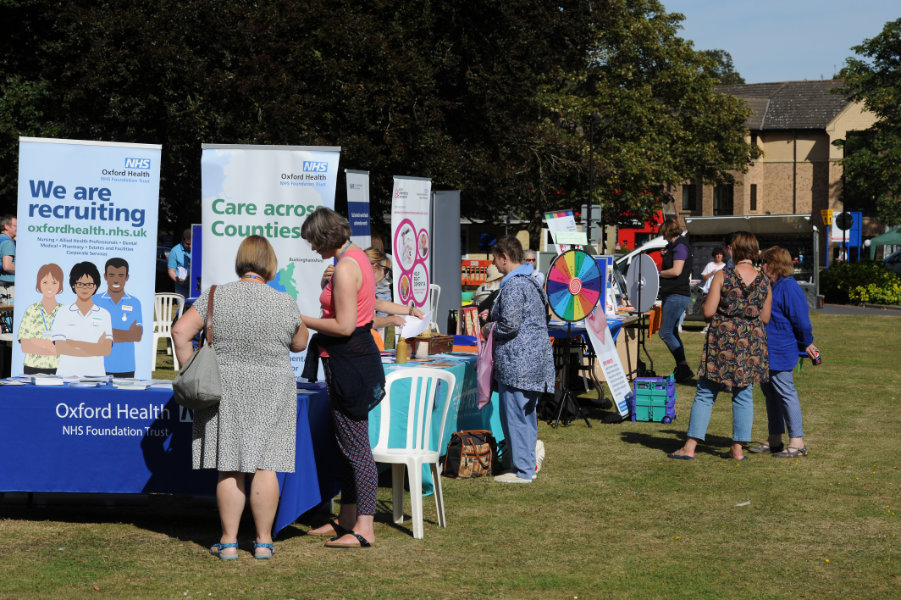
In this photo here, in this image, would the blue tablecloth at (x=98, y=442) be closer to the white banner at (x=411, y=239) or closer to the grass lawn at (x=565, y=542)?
the grass lawn at (x=565, y=542)

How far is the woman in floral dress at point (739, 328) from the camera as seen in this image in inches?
326

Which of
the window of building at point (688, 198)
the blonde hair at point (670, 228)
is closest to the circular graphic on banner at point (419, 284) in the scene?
the blonde hair at point (670, 228)

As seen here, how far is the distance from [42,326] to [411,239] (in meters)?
5.13

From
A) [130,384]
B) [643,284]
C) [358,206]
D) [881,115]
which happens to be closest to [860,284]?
[881,115]

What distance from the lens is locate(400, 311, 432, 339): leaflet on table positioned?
825 centimetres

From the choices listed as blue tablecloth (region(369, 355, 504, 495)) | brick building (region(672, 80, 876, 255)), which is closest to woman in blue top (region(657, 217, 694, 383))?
blue tablecloth (region(369, 355, 504, 495))

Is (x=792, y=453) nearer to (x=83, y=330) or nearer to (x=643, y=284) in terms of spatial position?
(x=643, y=284)

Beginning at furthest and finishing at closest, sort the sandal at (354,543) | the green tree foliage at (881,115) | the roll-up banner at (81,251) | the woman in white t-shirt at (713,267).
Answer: the green tree foliage at (881,115) < the woman in white t-shirt at (713,267) < the roll-up banner at (81,251) < the sandal at (354,543)

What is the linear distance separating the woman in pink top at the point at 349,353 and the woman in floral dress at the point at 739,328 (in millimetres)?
3451

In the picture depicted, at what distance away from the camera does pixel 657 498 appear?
7246mm

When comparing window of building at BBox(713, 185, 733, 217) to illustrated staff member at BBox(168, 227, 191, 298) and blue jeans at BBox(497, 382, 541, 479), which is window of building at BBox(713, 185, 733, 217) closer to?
illustrated staff member at BBox(168, 227, 191, 298)

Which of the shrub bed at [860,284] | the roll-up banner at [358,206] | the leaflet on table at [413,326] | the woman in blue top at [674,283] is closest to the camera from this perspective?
the leaflet on table at [413,326]

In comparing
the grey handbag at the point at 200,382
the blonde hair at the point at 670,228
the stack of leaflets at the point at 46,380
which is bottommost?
the stack of leaflets at the point at 46,380

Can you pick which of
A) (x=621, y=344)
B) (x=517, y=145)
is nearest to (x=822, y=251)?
(x=517, y=145)
